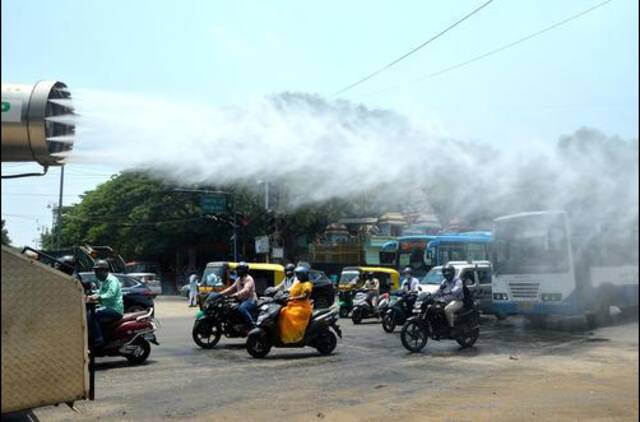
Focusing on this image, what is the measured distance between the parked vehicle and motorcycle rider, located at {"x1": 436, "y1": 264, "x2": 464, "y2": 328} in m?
0.60

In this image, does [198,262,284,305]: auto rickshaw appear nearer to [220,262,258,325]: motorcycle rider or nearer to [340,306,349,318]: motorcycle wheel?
[340,306,349,318]: motorcycle wheel

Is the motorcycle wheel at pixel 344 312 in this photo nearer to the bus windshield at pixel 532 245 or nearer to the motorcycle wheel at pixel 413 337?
the motorcycle wheel at pixel 413 337

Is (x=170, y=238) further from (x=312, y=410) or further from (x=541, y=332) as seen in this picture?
(x=312, y=410)

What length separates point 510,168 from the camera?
19.5ft

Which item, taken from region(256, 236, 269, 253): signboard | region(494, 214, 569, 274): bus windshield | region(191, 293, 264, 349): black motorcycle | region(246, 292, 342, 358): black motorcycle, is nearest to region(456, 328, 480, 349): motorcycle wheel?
region(246, 292, 342, 358): black motorcycle

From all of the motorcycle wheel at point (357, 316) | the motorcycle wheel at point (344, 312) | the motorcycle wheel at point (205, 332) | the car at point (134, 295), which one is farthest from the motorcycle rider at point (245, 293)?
the motorcycle wheel at point (344, 312)

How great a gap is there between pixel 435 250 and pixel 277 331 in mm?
9856

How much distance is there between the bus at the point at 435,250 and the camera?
565 inches

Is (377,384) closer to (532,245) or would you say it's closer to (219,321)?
(532,245)

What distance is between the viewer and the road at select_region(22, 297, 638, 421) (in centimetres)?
612

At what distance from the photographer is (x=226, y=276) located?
76.0 feet

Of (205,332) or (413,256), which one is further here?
(413,256)

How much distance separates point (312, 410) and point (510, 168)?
3.14 metres

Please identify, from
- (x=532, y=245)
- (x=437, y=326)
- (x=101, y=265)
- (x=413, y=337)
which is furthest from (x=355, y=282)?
(x=532, y=245)
